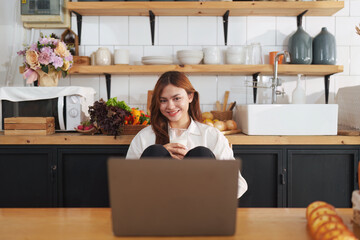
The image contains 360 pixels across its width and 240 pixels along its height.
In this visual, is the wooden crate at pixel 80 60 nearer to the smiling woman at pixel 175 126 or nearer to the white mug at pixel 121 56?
the white mug at pixel 121 56

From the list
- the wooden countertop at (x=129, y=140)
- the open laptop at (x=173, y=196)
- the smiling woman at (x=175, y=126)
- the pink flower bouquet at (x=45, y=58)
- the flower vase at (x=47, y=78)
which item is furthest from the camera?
the flower vase at (x=47, y=78)

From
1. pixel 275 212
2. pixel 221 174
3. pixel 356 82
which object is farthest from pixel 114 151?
pixel 356 82

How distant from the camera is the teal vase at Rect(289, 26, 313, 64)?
2559 millimetres

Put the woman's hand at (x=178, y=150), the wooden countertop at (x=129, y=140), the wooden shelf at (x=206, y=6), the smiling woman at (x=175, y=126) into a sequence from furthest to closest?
1. the wooden shelf at (x=206, y=6)
2. the wooden countertop at (x=129, y=140)
3. the smiling woman at (x=175, y=126)
4. the woman's hand at (x=178, y=150)

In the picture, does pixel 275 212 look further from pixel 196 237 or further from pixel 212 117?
pixel 212 117

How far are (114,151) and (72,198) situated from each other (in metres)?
0.41

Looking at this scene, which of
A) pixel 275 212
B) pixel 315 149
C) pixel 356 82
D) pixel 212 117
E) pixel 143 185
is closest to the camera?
pixel 143 185

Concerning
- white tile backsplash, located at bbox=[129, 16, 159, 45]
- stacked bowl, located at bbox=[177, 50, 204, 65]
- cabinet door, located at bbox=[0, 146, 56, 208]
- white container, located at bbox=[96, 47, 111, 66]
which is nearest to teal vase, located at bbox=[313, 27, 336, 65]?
stacked bowl, located at bbox=[177, 50, 204, 65]

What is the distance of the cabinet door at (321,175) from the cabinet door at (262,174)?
0.23 feet

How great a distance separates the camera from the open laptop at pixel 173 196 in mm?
614

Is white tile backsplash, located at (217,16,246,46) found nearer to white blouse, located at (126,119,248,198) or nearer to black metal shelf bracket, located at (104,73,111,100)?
black metal shelf bracket, located at (104,73,111,100)

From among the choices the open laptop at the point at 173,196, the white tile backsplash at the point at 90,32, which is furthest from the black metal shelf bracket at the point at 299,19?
the open laptop at the point at 173,196

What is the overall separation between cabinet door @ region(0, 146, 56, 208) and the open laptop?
1.71 metres

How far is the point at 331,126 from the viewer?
219cm
